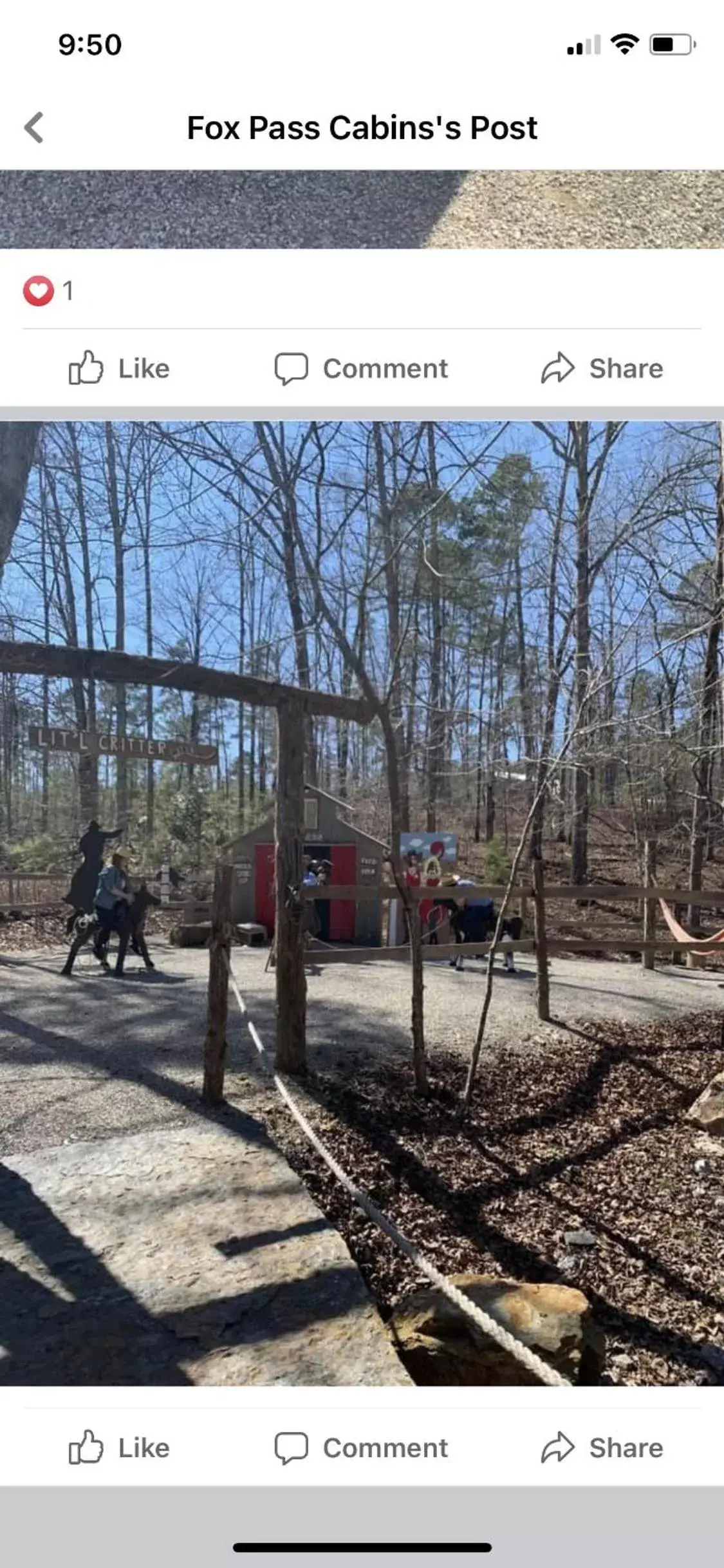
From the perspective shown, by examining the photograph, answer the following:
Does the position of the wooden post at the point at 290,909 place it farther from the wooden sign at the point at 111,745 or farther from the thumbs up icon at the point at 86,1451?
the thumbs up icon at the point at 86,1451

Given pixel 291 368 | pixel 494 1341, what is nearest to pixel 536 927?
pixel 494 1341

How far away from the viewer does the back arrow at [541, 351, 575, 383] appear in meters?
1.77

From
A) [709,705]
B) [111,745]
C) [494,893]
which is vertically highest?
[709,705]

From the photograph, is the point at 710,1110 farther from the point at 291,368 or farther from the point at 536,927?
the point at 291,368

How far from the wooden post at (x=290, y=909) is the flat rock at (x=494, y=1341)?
220 cm

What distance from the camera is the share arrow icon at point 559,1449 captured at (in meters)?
1.31

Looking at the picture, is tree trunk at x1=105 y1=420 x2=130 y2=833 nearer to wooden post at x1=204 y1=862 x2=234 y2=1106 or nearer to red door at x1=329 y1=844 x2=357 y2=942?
wooden post at x1=204 y1=862 x2=234 y2=1106

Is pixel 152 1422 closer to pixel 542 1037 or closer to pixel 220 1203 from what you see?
pixel 220 1203

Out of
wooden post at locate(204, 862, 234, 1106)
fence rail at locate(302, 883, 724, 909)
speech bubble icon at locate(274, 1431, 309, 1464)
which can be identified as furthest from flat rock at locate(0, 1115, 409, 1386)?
fence rail at locate(302, 883, 724, 909)
